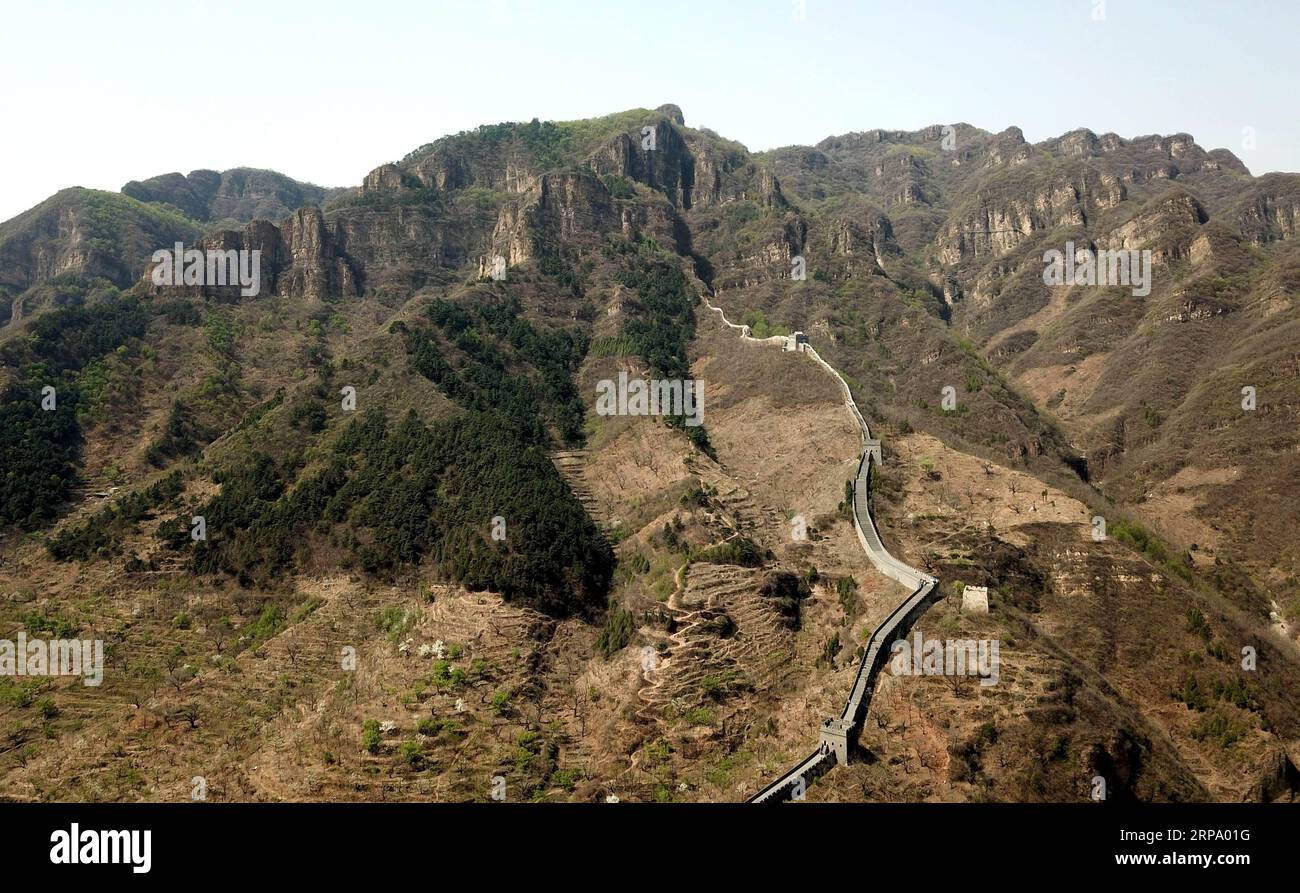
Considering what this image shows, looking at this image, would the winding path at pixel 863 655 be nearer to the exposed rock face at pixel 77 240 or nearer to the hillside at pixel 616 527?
the hillside at pixel 616 527

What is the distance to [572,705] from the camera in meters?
48.9

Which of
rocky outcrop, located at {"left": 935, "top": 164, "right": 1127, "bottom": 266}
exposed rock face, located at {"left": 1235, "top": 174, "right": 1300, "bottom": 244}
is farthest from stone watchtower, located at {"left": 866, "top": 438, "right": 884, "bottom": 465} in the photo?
exposed rock face, located at {"left": 1235, "top": 174, "right": 1300, "bottom": 244}

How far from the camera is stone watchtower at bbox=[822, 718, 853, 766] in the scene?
38.9 metres

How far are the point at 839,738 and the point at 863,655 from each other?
19.9 ft

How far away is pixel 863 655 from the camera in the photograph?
145ft

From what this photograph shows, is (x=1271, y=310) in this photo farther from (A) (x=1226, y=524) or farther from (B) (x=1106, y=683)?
(B) (x=1106, y=683)

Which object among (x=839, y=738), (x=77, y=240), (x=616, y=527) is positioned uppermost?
(x=77, y=240)

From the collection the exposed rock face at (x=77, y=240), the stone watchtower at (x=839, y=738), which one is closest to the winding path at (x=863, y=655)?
the stone watchtower at (x=839, y=738)

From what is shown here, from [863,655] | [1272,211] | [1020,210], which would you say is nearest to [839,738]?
[863,655]

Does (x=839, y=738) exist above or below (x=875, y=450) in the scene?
below

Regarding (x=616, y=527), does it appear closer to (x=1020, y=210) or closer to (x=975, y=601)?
(x=975, y=601)

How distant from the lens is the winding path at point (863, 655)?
38.0 m

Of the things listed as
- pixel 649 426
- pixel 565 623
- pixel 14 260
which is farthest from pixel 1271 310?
pixel 14 260
